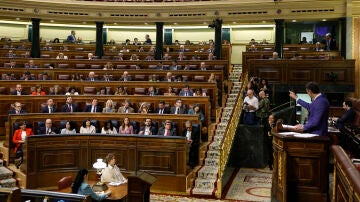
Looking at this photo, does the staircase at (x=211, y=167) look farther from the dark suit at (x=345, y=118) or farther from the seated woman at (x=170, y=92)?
the dark suit at (x=345, y=118)

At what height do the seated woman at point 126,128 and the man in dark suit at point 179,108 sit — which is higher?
the man in dark suit at point 179,108

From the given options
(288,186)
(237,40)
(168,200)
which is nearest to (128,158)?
(168,200)

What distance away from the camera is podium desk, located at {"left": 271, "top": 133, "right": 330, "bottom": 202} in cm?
401

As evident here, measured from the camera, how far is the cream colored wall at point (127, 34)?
2047 cm

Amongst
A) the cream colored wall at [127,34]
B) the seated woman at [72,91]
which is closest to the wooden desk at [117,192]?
the seated woman at [72,91]

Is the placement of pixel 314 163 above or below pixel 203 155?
above

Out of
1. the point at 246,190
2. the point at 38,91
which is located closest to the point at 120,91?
the point at 38,91

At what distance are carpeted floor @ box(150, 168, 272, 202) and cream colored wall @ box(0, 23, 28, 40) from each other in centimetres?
1417

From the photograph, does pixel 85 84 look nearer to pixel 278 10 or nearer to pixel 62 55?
pixel 62 55

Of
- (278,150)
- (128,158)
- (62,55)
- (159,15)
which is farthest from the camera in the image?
(159,15)

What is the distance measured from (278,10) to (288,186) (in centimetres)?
1114

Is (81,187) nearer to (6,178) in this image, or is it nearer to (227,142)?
(6,178)

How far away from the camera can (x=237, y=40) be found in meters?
19.2

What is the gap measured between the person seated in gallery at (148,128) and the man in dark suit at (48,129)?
1.62 meters
